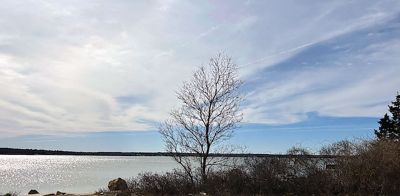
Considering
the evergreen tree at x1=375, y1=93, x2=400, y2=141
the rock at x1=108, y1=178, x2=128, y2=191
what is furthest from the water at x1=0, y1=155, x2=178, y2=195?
the evergreen tree at x1=375, y1=93, x2=400, y2=141

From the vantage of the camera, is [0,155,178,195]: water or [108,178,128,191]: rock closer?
[108,178,128,191]: rock

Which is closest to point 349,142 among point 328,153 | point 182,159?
point 328,153

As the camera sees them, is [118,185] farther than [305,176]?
Yes

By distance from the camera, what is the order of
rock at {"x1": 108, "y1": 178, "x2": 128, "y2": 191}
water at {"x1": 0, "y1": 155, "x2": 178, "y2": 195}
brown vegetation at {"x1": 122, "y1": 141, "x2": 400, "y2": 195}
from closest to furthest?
brown vegetation at {"x1": 122, "y1": 141, "x2": 400, "y2": 195}
rock at {"x1": 108, "y1": 178, "x2": 128, "y2": 191}
water at {"x1": 0, "y1": 155, "x2": 178, "y2": 195}

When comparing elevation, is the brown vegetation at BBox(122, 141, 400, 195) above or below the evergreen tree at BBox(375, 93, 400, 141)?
below

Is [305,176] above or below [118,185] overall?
above

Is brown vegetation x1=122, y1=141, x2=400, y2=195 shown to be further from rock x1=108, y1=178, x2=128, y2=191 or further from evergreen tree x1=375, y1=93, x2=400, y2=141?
evergreen tree x1=375, y1=93, x2=400, y2=141

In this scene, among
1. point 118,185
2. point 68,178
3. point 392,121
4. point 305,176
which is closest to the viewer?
point 305,176

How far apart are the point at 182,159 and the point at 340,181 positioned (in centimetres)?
618

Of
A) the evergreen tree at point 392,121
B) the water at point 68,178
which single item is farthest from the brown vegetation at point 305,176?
the evergreen tree at point 392,121

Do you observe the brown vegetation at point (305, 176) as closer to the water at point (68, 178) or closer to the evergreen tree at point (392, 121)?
the water at point (68, 178)

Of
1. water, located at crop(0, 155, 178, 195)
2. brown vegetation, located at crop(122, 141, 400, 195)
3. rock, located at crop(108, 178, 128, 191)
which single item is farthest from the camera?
water, located at crop(0, 155, 178, 195)

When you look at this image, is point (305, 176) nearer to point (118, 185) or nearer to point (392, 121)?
point (118, 185)

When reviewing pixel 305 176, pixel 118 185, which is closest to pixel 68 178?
pixel 118 185
